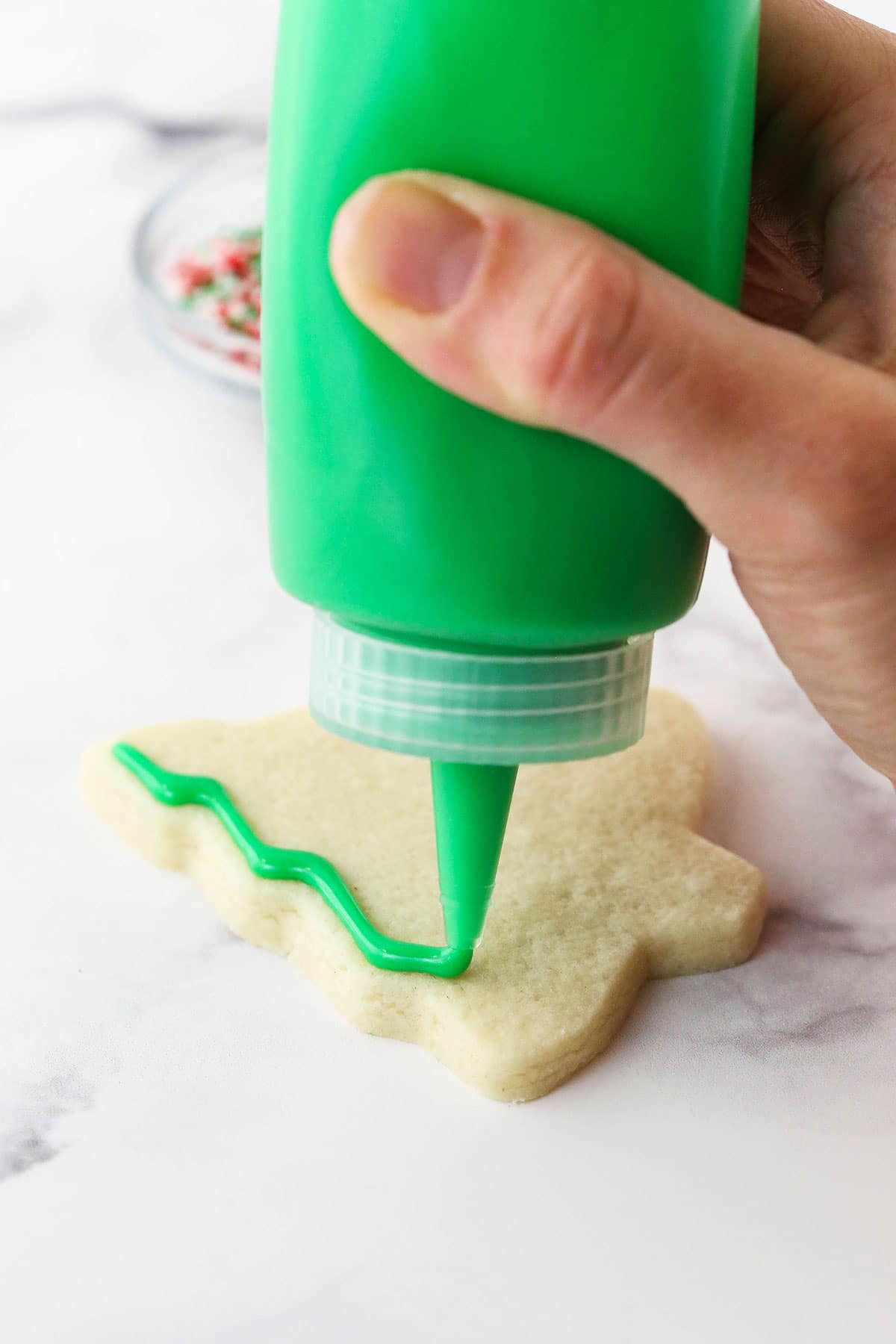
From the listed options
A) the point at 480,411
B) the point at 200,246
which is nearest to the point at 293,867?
the point at 480,411

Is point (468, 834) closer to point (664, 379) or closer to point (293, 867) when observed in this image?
point (293, 867)

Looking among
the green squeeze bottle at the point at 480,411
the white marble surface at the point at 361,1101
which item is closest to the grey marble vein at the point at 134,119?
the white marble surface at the point at 361,1101

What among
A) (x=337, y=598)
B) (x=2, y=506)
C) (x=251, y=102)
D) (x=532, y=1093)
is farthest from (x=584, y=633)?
(x=251, y=102)

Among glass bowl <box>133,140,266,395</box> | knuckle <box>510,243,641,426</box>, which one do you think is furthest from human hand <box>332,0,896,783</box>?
glass bowl <box>133,140,266,395</box>

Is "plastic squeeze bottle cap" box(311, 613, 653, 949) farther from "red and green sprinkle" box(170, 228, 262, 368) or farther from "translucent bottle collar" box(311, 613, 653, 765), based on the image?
"red and green sprinkle" box(170, 228, 262, 368)

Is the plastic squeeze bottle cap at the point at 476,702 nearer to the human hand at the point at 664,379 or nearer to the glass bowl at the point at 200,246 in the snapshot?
the human hand at the point at 664,379
